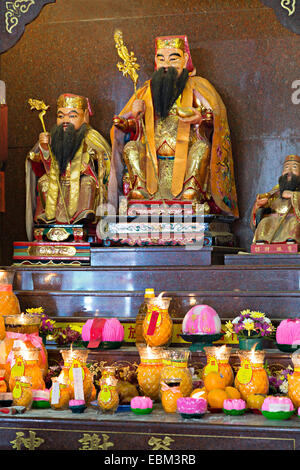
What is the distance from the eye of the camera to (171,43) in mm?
5652

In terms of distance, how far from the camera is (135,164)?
5570 millimetres

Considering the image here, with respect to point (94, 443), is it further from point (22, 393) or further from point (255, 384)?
point (255, 384)

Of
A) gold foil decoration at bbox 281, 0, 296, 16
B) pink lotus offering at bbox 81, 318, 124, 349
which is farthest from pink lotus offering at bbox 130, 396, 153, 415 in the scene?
gold foil decoration at bbox 281, 0, 296, 16

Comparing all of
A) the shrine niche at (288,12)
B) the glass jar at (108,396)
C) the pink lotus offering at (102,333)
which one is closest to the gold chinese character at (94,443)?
the glass jar at (108,396)

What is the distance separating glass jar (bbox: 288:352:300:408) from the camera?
3.29 m

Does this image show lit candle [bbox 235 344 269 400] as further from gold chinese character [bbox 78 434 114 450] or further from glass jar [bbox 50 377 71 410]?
glass jar [bbox 50 377 71 410]

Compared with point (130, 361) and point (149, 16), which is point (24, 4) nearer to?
point (149, 16)

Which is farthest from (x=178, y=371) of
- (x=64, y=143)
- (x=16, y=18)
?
(x=16, y=18)

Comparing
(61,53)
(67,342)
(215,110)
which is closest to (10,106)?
(61,53)

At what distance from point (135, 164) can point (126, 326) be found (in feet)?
5.44

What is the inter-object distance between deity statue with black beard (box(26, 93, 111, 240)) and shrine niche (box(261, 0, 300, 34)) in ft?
5.42

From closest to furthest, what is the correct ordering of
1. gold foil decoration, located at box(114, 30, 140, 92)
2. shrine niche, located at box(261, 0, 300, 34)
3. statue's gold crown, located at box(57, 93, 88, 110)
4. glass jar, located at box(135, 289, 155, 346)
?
1. glass jar, located at box(135, 289, 155, 346)
2. shrine niche, located at box(261, 0, 300, 34)
3. gold foil decoration, located at box(114, 30, 140, 92)
4. statue's gold crown, located at box(57, 93, 88, 110)

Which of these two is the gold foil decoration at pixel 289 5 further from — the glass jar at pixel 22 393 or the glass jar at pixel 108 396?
the glass jar at pixel 22 393

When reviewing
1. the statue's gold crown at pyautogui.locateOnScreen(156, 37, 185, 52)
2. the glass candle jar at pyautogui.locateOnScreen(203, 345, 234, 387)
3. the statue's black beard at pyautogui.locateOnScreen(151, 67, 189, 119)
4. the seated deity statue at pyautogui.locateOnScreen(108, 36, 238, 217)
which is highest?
the statue's gold crown at pyautogui.locateOnScreen(156, 37, 185, 52)
